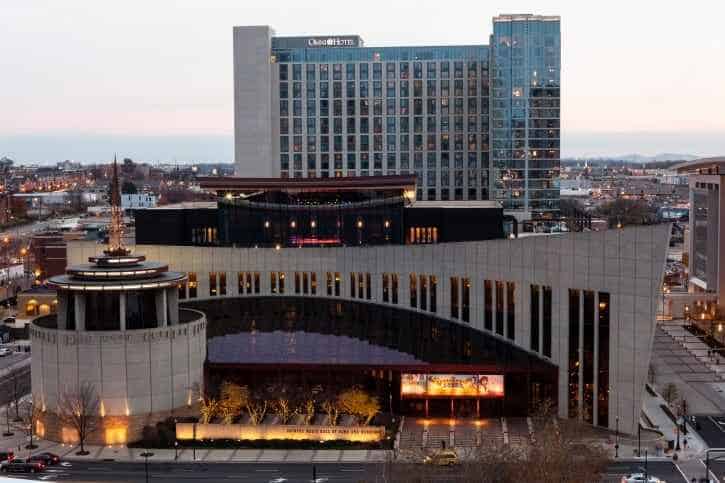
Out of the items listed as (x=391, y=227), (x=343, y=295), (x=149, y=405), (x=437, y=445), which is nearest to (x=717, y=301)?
(x=391, y=227)

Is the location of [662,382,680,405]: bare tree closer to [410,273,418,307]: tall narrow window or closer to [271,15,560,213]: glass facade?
[410,273,418,307]: tall narrow window

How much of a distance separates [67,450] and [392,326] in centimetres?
3438

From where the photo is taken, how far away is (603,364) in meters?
83.2

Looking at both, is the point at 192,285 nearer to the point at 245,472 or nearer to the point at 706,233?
the point at 245,472

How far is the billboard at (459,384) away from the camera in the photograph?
283 feet

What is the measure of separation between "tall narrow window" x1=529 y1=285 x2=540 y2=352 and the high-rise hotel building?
329ft

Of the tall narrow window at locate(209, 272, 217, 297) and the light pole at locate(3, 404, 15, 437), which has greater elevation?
the tall narrow window at locate(209, 272, 217, 297)

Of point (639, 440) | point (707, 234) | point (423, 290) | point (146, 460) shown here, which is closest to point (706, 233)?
point (707, 234)

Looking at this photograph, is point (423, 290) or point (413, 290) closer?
point (423, 290)

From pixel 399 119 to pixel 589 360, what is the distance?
11742cm

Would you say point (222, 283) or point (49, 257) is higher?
point (222, 283)

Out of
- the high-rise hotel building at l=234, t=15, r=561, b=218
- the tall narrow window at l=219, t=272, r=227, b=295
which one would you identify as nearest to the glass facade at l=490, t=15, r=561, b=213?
the high-rise hotel building at l=234, t=15, r=561, b=218

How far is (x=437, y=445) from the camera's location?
79.0 meters

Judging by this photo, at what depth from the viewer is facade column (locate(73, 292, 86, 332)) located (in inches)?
3378
